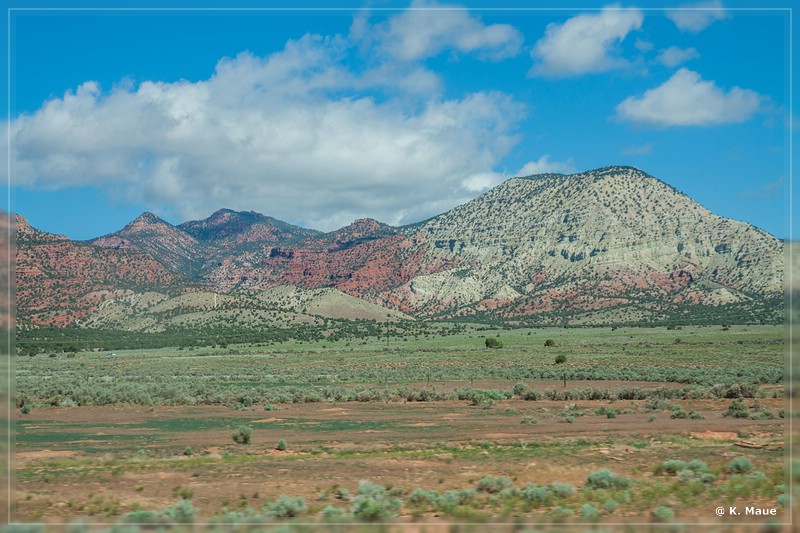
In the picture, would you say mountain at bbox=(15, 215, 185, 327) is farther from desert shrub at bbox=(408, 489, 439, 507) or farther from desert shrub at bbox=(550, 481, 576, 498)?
desert shrub at bbox=(550, 481, 576, 498)

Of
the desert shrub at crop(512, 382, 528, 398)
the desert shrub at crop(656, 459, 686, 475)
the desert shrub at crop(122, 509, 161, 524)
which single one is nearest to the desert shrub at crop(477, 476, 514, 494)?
the desert shrub at crop(656, 459, 686, 475)

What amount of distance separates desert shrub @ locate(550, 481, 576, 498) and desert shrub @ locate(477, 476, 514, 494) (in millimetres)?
1233

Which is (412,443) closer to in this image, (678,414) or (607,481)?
(607,481)

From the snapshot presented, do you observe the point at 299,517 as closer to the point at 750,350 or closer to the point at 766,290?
the point at 750,350

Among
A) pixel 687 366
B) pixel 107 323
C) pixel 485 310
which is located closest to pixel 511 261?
pixel 485 310

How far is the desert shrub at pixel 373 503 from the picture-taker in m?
13.9

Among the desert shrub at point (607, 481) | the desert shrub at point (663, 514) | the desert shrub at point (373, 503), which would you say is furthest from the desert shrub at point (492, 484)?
the desert shrub at point (663, 514)

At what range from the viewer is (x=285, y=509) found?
14.3m

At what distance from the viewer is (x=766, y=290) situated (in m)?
148

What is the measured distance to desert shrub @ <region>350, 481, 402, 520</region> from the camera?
13.9 m

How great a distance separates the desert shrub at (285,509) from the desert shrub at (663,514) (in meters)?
7.24

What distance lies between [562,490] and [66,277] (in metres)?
141

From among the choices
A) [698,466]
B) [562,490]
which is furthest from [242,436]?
[698,466]

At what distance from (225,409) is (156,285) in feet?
406
